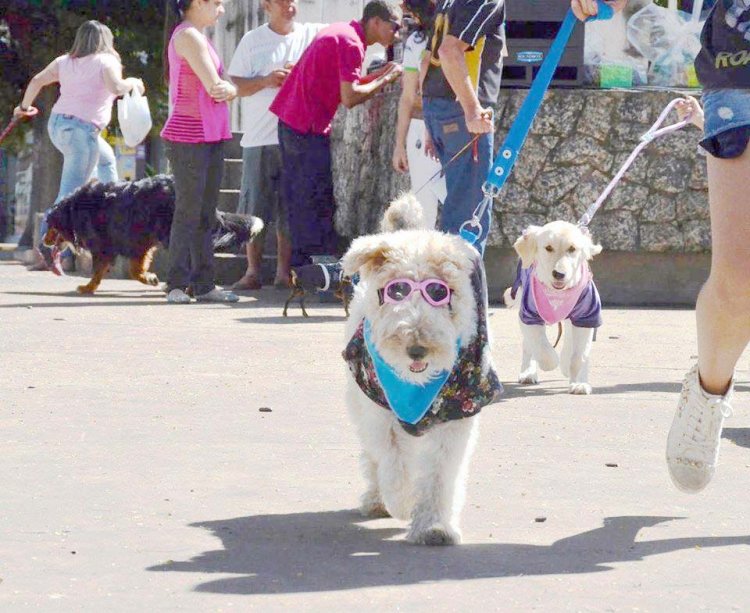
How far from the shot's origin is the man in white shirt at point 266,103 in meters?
12.8

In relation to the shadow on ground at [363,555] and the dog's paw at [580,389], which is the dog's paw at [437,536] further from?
the dog's paw at [580,389]

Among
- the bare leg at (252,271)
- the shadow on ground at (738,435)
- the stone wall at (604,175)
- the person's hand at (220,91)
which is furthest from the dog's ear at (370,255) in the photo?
the bare leg at (252,271)

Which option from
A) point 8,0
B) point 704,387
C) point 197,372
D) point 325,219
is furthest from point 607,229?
point 8,0

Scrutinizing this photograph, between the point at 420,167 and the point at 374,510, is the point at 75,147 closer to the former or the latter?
the point at 420,167

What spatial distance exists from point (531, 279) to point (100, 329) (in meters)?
3.24

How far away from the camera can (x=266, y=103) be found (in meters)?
12.9

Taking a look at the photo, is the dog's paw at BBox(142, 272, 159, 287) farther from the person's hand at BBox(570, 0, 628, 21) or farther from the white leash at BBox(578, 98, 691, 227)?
the person's hand at BBox(570, 0, 628, 21)

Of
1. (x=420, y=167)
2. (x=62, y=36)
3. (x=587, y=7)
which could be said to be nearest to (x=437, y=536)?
(x=587, y=7)

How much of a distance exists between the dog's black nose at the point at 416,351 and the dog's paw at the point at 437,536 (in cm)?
48

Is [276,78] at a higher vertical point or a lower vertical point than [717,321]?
higher

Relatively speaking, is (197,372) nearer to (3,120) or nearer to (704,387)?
(704,387)

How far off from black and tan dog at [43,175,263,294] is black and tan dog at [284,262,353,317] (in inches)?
61.0

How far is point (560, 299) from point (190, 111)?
473 centimetres

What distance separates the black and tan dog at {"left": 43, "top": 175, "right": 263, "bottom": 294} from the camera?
12961mm
